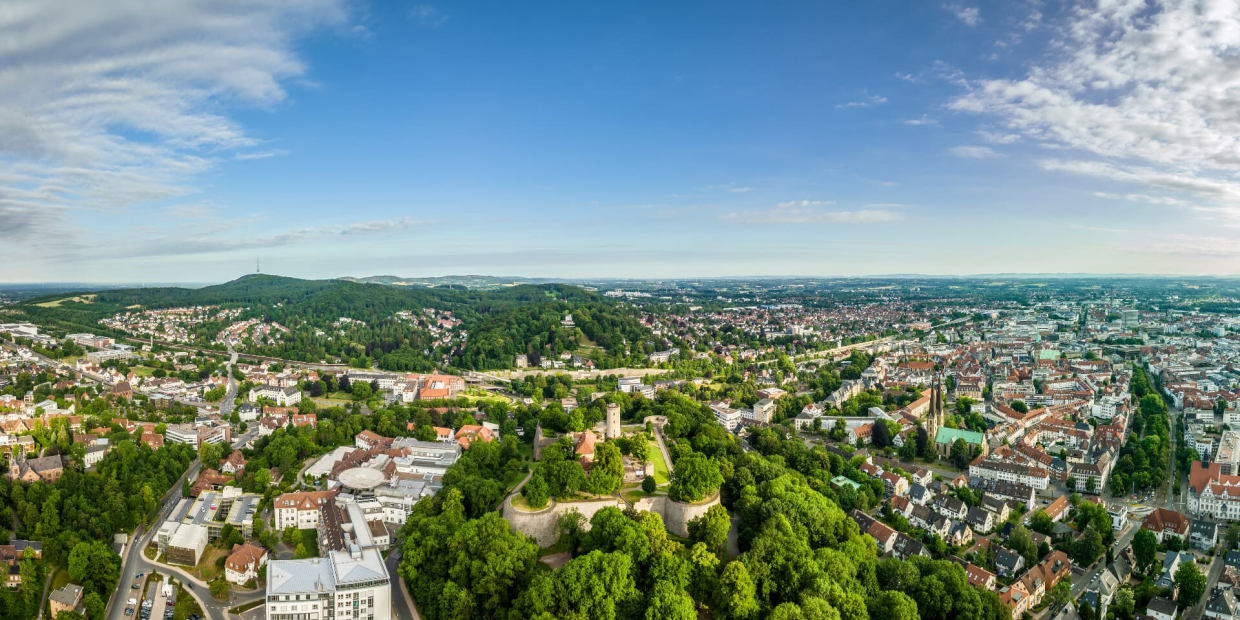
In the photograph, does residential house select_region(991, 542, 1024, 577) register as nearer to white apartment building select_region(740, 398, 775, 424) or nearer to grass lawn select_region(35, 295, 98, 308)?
white apartment building select_region(740, 398, 775, 424)

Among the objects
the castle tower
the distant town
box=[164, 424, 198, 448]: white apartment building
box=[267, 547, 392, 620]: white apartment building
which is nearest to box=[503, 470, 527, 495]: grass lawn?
the distant town

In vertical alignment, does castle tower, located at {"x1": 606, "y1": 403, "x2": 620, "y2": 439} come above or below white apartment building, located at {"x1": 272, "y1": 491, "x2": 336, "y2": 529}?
above

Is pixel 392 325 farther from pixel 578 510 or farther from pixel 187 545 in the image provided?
pixel 578 510

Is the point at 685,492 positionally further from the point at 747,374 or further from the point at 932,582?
the point at 747,374

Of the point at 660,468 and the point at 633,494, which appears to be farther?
the point at 660,468

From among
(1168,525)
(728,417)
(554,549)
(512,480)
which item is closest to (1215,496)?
(1168,525)

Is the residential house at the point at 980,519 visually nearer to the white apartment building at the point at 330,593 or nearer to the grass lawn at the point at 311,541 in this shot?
the white apartment building at the point at 330,593

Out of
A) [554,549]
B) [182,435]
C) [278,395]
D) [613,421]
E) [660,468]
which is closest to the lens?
[554,549]
